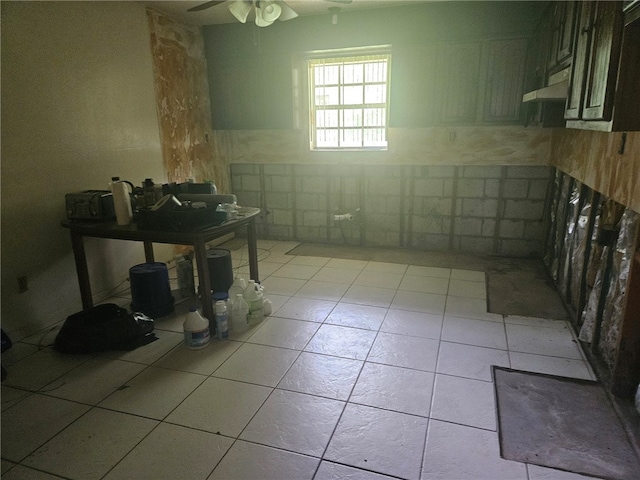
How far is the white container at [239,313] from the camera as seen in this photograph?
2773 mm

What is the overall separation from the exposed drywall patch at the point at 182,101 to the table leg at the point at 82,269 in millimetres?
1466

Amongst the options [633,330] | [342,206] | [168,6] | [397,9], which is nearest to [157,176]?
[168,6]

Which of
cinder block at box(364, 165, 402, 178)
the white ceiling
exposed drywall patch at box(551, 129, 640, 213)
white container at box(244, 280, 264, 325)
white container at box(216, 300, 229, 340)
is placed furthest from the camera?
cinder block at box(364, 165, 402, 178)

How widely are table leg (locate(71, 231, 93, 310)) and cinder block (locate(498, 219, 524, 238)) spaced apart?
3.92 m

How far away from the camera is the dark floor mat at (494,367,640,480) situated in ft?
5.49

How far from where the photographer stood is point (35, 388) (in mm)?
2227

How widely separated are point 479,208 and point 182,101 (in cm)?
341

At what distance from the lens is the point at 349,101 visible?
461 cm

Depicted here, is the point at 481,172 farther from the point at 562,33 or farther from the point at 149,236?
the point at 149,236

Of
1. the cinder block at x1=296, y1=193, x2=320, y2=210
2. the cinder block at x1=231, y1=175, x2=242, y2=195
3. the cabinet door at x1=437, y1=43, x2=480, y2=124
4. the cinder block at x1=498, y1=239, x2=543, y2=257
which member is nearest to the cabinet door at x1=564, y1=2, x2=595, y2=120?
the cabinet door at x1=437, y1=43, x2=480, y2=124

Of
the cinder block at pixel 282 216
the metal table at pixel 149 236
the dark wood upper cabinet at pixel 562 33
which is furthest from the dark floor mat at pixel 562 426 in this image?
the cinder block at pixel 282 216

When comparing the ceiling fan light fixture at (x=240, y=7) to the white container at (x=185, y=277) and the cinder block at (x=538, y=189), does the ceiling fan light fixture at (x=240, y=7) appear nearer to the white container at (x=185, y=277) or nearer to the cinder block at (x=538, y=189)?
the white container at (x=185, y=277)

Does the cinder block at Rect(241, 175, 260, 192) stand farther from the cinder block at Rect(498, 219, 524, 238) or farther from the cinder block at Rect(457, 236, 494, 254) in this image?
the cinder block at Rect(498, 219, 524, 238)

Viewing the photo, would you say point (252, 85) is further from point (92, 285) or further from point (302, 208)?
point (92, 285)
